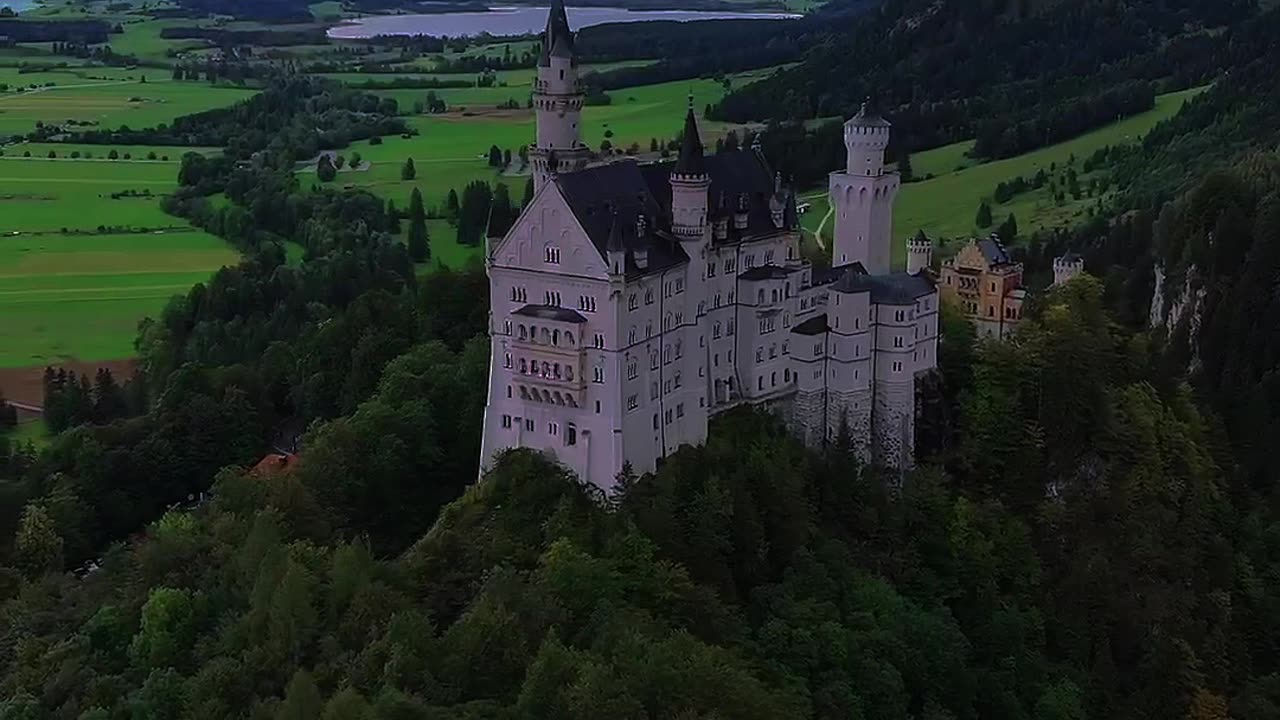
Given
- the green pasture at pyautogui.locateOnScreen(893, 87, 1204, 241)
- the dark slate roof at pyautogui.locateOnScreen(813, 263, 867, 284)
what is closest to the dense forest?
the dark slate roof at pyautogui.locateOnScreen(813, 263, 867, 284)

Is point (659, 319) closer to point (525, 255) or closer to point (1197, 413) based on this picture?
point (525, 255)

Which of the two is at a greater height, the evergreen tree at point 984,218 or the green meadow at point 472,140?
the green meadow at point 472,140

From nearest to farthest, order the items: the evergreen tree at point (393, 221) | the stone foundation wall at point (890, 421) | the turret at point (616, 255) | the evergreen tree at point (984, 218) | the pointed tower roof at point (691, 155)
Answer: the turret at point (616, 255), the pointed tower roof at point (691, 155), the stone foundation wall at point (890, 421), the evergreen tree at point (984, 218), the evergreen tree at point (393, 221)

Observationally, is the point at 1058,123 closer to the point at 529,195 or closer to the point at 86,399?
the point at 529,195

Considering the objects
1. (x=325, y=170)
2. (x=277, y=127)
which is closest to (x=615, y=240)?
(x=325, y=170)

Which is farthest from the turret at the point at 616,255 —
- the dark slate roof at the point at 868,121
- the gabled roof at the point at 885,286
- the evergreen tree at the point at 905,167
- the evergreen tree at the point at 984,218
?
the evergreen tree at the point at 905,167

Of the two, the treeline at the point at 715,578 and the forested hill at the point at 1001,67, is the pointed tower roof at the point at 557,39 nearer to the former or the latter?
the treeline at the point at 715,578
